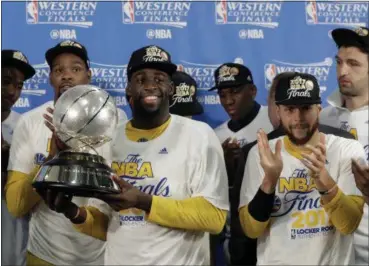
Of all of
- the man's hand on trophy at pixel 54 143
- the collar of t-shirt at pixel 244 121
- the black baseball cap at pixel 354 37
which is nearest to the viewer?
the man's hand on trophy at pixel 54 143

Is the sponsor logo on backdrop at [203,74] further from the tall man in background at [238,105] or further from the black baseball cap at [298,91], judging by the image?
the black baseball cap at [298,91]

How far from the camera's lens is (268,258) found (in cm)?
158

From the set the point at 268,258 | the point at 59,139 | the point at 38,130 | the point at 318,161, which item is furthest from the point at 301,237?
the point at 38,130

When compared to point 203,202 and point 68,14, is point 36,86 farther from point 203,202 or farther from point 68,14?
point 203,202

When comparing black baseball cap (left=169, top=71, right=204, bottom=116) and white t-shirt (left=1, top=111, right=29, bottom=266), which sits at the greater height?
black baseball cap (left=169, top=71, right=204, bottom=116)

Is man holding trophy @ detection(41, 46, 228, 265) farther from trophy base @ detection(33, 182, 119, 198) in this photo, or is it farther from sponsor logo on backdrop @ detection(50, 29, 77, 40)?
sponsor logo on backdrop @ detection(50, 29, 77, 40)

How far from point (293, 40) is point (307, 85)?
58 centimetres

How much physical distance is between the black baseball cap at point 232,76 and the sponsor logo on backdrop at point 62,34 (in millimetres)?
529

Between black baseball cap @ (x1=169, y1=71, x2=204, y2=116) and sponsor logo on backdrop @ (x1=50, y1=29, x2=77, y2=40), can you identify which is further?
sponsor logo on backdrop @ (x1=50, y1=29, x2=77, y2=40)

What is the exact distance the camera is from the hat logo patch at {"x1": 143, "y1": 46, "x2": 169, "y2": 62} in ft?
5.21

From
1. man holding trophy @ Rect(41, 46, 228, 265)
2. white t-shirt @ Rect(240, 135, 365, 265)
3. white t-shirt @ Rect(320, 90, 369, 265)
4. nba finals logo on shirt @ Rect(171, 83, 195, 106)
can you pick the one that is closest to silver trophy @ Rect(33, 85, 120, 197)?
man holding trophy @ Rect(41, 46, 228, 265)

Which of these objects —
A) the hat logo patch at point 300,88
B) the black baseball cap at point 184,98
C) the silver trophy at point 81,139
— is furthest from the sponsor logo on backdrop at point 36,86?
the hat logo patch at point 300,88

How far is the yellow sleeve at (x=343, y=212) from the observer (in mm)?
1472

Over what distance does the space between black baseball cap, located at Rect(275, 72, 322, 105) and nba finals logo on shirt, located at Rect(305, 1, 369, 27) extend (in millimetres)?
590
